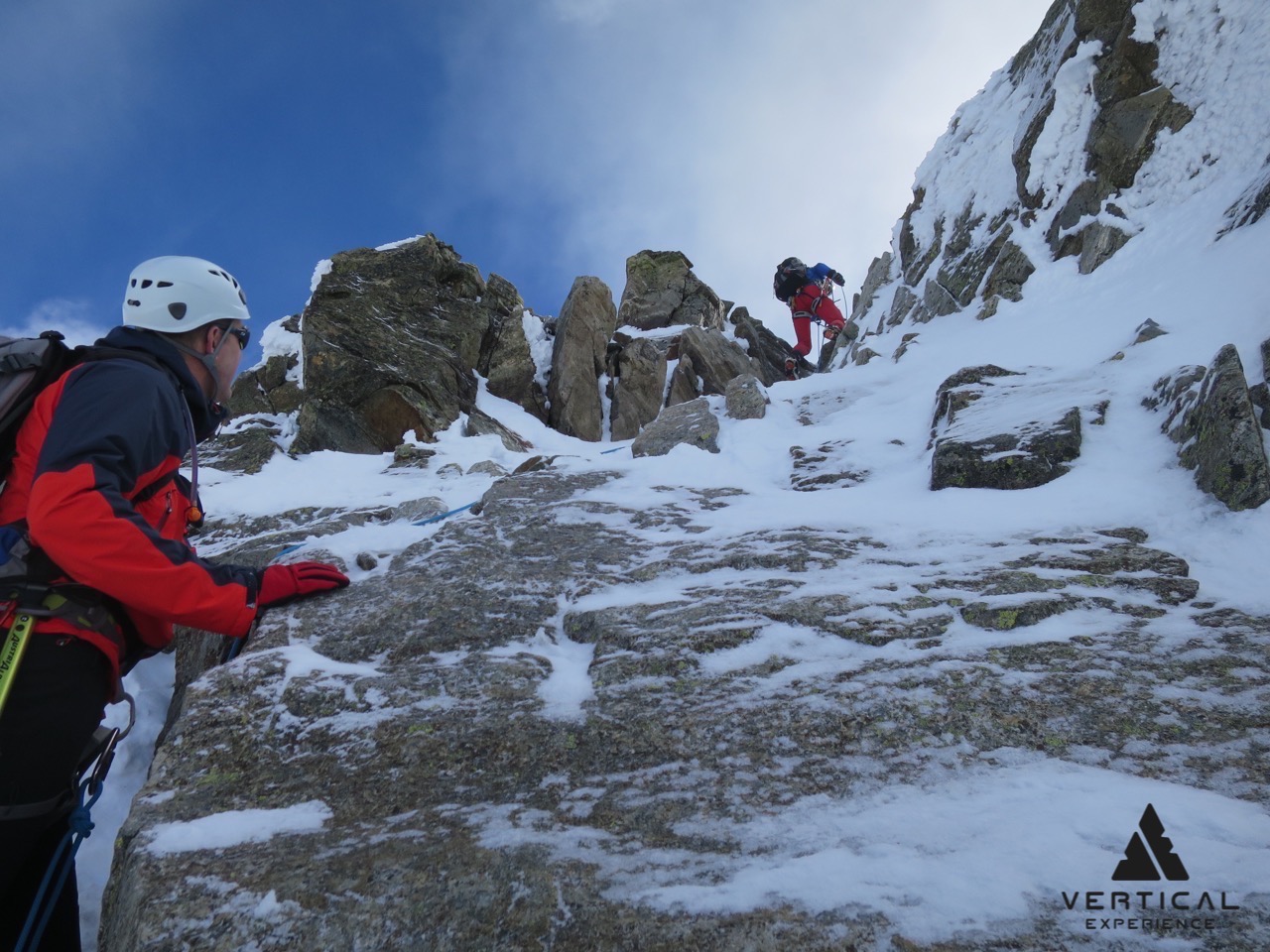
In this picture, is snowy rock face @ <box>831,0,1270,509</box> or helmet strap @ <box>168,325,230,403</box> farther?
snowy rock face @ <box>831,0,1270,509</box>

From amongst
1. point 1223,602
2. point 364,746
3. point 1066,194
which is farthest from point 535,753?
point 1066,194

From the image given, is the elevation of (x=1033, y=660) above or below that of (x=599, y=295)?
below

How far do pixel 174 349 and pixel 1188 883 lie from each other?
456 cm

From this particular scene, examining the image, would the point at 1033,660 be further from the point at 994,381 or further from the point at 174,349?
the point at 994,381

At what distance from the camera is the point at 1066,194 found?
13836 mm

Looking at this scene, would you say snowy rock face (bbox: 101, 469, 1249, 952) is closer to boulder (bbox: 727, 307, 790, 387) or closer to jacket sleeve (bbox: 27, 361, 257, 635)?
jacket sleeve (bbox: 27, 361, 257, 635)

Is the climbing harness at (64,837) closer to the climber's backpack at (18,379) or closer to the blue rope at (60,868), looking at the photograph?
the blue rope at (60,868)

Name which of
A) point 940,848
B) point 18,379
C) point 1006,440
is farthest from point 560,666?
point 1006,440

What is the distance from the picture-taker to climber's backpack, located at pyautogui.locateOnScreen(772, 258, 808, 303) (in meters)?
21.5

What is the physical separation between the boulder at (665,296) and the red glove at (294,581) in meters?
27.3

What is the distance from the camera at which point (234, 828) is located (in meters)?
2.61

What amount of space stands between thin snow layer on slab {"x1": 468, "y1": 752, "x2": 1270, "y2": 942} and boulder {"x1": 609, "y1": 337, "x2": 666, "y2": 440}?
66.6 ft
